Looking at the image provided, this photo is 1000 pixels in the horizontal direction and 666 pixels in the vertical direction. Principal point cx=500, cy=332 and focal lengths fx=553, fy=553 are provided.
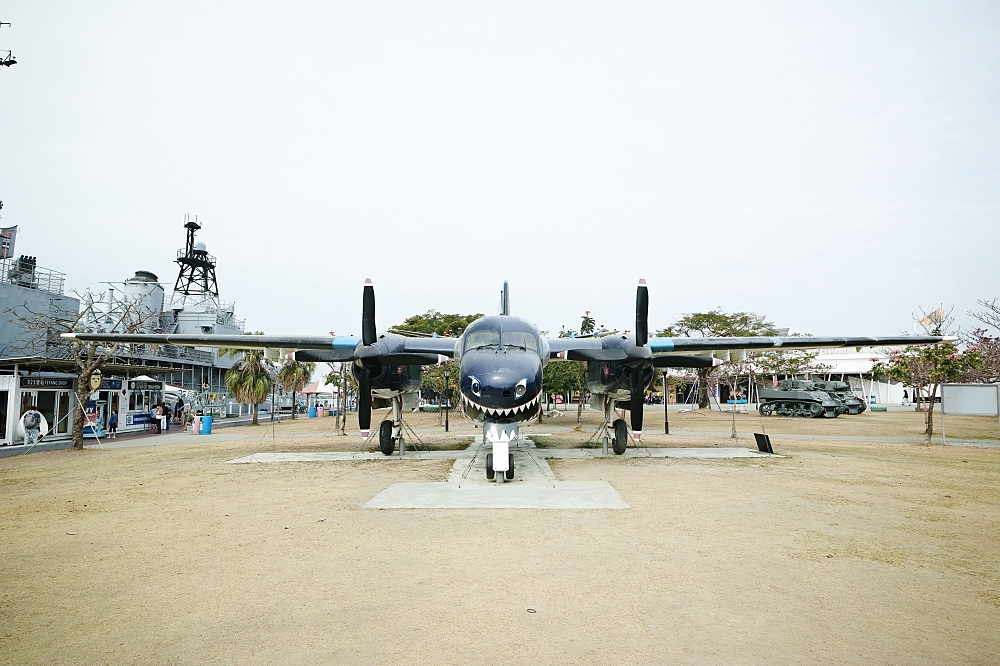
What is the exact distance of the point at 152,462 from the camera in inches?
597

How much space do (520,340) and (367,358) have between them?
4623 millimetres

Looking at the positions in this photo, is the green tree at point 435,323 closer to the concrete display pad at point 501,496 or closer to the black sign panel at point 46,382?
the black sign panel at point 46,382

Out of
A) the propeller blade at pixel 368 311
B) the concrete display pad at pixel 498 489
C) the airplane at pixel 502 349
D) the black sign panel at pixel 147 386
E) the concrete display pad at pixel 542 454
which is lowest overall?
the concrete display pad at pixel 542 454

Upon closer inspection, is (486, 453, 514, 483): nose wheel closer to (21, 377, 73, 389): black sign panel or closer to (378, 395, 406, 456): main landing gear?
(378, 395, 406, 456): main landing gear

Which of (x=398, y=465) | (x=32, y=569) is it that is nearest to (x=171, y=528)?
(x=32, y=569)

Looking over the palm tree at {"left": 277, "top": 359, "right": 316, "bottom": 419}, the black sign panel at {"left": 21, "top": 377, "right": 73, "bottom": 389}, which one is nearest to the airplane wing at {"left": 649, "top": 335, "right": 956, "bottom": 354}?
the black sign panel at {"left": 21, "top": 377, "right": 73, "bottom": 389}

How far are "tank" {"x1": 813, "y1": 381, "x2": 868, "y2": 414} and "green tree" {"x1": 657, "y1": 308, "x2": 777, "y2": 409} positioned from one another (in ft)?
28.2

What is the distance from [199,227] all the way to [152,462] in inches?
2070

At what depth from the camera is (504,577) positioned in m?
5.42

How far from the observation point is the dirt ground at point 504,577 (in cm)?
396

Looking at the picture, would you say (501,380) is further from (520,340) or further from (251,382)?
(251,382)

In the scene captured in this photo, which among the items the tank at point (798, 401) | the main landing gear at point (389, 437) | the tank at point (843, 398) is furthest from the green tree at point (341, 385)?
the tank at point (843, 398)

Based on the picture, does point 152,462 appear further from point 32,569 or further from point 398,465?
point 32,569

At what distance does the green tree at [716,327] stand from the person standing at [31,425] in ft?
135
